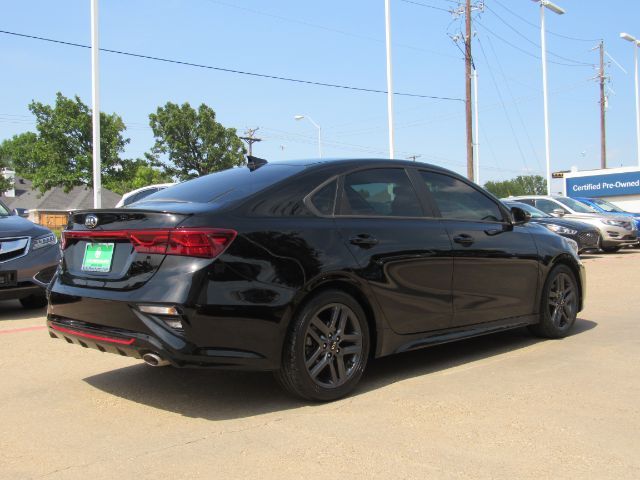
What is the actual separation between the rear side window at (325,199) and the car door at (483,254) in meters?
1.01

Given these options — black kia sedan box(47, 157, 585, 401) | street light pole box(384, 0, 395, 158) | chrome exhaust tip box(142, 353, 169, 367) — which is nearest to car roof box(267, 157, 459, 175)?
black kia sedan box(47, 157, 585, 401)

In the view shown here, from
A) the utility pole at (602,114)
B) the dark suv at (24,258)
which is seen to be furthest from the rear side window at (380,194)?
the utility pole at (602,114)

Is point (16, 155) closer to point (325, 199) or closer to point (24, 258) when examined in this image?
point (24, 258)

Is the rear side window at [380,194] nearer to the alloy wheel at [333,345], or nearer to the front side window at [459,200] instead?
the front side window at [459,200]

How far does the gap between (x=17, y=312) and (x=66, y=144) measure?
1860 inches

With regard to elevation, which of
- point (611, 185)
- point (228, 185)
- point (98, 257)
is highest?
point (611, 185)

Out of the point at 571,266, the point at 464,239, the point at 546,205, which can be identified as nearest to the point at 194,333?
the point at 464,239

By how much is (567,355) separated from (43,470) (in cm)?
414

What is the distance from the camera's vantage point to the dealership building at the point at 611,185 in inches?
1133

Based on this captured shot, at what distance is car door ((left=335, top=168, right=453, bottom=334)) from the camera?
4309 millimetres

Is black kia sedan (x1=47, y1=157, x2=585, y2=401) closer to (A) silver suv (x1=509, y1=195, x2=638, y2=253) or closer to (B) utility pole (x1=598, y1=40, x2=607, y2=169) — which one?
(A) silver suv (x1=509, y1=195, x2=638, y2=253)

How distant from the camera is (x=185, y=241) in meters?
3.63

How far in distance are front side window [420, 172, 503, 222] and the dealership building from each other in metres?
26.3


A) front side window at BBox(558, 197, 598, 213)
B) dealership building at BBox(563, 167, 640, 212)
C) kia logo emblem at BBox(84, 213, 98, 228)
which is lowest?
kia logo emblem at BBox(84, 213, 98, 228)
